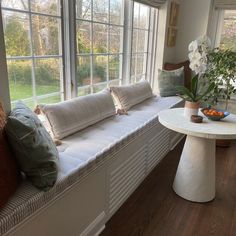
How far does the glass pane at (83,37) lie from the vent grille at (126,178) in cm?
106

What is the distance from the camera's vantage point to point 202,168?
6.68ft

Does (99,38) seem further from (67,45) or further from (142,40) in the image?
(142,40)

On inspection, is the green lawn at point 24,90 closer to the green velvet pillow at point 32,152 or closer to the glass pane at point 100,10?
the green velvet pillow at point 32,152

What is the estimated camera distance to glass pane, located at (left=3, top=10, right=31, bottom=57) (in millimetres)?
1544

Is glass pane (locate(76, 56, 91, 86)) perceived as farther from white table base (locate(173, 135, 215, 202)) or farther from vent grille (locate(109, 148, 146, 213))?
white table base (locate(173, 135, 215, 202))

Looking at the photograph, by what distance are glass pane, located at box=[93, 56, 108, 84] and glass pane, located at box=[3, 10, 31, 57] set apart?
2.77 feet

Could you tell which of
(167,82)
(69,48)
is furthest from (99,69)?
(167,82)

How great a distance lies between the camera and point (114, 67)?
2.83 metres

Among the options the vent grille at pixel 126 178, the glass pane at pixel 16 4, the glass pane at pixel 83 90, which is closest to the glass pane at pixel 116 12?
the glass pane at pixel 83 90

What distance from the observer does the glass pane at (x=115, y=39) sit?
8.73 ft

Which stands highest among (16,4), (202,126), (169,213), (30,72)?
(16,4)

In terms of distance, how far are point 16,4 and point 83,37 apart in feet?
2.35

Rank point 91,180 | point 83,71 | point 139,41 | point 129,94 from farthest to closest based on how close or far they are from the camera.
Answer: point 139,41 < point 129,94 < point 83,71 < point 91,180

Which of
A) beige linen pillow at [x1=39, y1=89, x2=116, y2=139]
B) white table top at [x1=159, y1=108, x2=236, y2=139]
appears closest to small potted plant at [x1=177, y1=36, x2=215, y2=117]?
white table top at [x1=159, y1=108, x2=236, y2=139]
